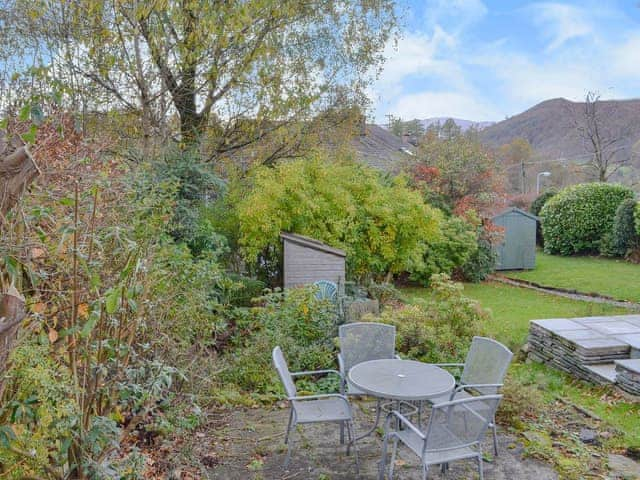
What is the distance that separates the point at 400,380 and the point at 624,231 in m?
12.9

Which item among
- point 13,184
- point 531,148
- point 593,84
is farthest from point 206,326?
point 531,148

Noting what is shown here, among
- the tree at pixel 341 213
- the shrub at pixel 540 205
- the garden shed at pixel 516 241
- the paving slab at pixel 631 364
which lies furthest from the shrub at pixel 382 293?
the shrub at pixel 540 205

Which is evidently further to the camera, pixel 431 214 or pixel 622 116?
pixel 622 116

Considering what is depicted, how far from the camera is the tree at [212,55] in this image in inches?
227

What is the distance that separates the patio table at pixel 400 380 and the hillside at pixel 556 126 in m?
18.6

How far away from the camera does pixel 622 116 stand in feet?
68.7

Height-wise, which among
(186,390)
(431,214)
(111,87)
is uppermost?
(111,87)

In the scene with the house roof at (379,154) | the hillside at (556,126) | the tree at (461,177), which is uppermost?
the hillside at (556,126)

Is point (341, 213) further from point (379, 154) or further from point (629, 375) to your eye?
point (379, 154)

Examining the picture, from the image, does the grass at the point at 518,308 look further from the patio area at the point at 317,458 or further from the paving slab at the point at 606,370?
the patio area at the point at 317,458

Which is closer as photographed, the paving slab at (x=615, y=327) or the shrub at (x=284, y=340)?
the shrub at (x=284, y=340)

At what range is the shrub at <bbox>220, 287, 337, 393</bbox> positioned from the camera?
202 inches

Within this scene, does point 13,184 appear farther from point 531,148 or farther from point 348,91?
point 531,148

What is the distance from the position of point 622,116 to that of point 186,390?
2336 cm
